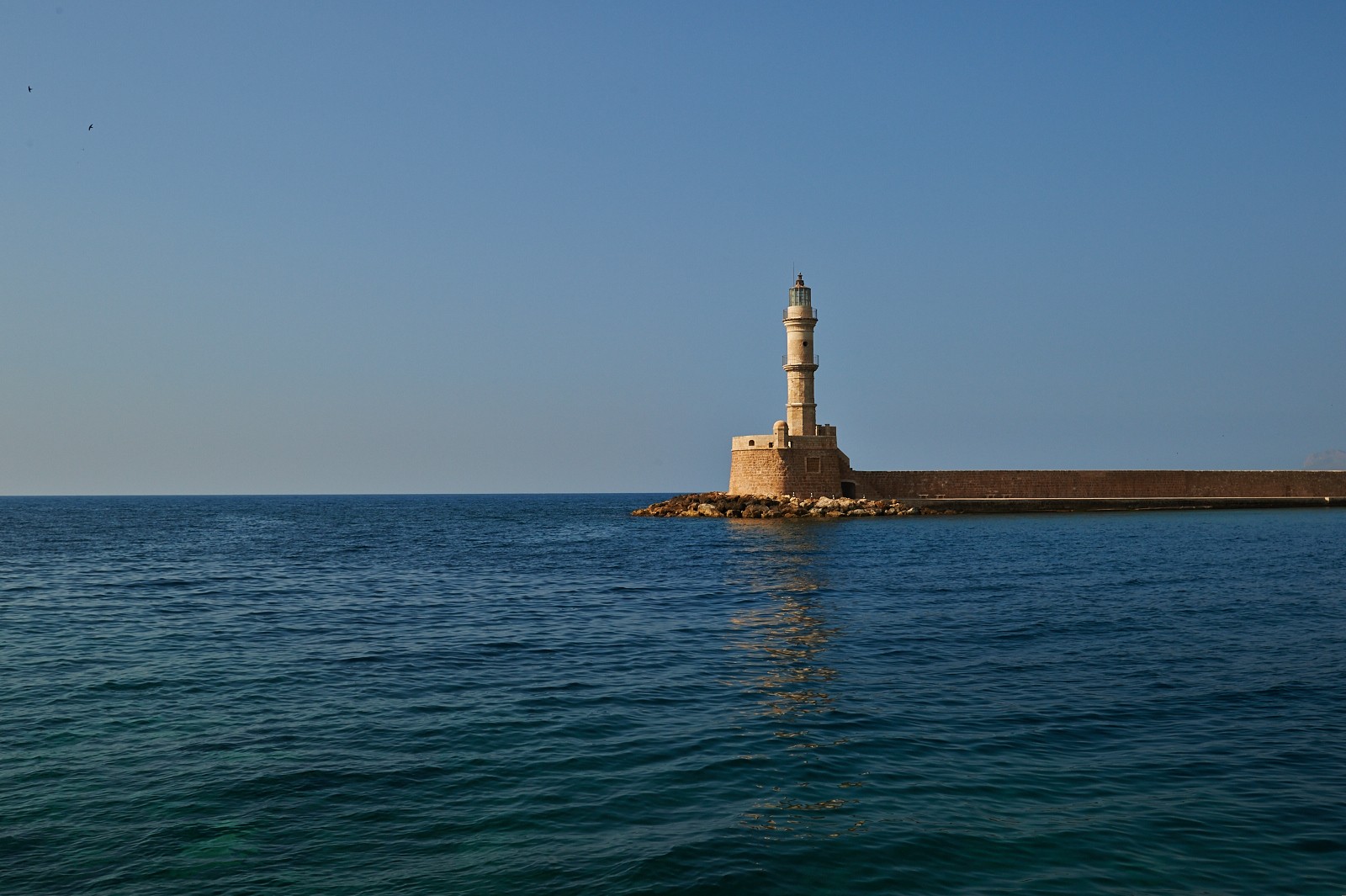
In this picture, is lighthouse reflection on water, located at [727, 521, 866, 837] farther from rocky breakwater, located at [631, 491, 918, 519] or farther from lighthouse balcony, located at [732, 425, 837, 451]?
lighthouse balcony, located at [732, 425, 837, 451]

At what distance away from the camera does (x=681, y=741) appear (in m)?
9.99

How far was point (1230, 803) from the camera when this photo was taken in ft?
26.4

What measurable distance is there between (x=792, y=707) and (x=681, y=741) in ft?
6.44

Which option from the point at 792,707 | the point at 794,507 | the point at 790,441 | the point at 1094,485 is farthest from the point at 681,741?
the point at 1094,485

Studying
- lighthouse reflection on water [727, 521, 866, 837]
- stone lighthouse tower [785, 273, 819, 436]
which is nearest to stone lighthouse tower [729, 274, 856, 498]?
stone lighthouse tower [785, 273, 819, 436]

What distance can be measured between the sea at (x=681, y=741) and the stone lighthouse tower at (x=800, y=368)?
33602mm

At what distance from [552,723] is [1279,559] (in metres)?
27.8

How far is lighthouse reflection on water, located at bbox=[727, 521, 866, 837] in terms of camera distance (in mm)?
7977

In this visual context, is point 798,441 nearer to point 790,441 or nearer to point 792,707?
point 790,441

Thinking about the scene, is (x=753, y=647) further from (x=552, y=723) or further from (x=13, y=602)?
(x=13, y=602)

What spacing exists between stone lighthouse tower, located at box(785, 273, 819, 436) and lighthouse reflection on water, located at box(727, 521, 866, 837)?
31.8 metres

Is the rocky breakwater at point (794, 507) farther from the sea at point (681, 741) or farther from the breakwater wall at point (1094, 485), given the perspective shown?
the sea at point (681, 741)

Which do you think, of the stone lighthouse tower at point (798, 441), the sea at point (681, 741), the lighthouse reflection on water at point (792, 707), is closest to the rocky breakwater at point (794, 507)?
the stone lighthouse tower at point (798, 441)

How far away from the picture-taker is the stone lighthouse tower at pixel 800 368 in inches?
2223
